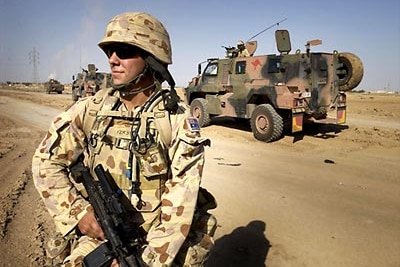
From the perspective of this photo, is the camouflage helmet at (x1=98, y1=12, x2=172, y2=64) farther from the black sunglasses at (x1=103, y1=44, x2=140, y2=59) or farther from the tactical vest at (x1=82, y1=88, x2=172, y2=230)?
the tactical vest at (x1=82, y1=88, x2=172, y2=230)

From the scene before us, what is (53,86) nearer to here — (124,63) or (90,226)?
(124,63)

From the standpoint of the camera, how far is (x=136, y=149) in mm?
1740

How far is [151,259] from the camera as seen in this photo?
5.33ft

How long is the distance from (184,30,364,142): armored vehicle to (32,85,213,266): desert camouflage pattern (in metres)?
7.21

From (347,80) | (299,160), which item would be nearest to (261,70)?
(347,80)

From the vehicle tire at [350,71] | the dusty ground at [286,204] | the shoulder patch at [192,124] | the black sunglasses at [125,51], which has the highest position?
the vehicle tire at [350,71]

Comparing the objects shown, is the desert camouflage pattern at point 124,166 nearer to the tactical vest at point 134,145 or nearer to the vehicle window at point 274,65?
the tactical vest at point 134,145

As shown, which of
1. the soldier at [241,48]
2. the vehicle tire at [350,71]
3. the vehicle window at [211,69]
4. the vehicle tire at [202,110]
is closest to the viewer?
the vehicle tire at [350,71]

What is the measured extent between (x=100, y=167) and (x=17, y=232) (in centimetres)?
231

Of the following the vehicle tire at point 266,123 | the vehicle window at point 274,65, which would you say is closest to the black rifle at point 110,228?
the vehicle tire at point 266,123

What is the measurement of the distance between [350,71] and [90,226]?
924cm

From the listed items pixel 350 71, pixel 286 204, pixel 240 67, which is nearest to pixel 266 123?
pixel 240 67

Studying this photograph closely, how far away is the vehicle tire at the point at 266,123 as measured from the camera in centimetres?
883

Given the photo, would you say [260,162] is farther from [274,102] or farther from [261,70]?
[261,70]
